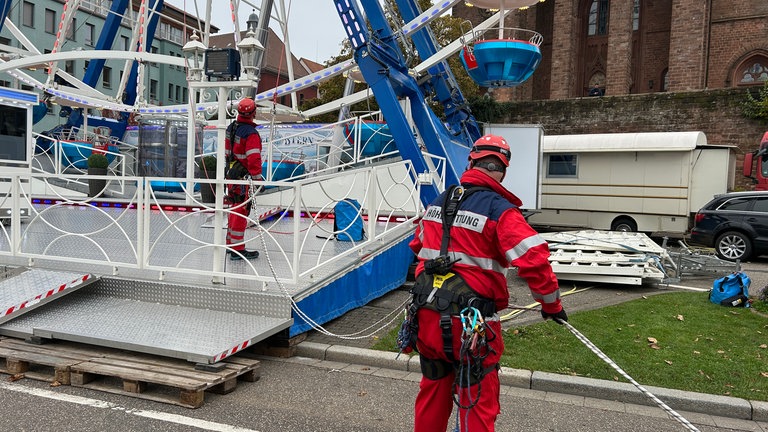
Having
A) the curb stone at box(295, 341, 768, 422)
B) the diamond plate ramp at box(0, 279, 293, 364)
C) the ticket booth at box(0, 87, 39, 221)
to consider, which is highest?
the ticket booth at box(0, 87, 39, 221)

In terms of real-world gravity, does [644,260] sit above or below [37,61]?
below

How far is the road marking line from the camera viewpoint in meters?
4.47

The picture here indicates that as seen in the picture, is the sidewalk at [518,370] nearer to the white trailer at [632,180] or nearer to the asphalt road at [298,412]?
the asphalt road at [298,412]

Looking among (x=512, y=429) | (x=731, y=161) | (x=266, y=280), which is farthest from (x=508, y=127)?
(x=512, y=429)

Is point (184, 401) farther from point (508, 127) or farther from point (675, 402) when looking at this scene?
point (508, 127)

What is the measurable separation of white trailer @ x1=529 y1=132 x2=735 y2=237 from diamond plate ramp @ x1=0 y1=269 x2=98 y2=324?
12.9 m

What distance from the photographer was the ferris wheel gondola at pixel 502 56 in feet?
29.1

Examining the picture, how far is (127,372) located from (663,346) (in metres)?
5.34

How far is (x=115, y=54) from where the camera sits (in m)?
9.13

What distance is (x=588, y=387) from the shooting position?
17.4 feet

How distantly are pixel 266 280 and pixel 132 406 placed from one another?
1.80m

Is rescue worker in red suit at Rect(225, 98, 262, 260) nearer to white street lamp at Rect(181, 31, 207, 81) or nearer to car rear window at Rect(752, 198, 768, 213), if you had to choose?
white street lamp at Rect(181, 31, 207, 81)

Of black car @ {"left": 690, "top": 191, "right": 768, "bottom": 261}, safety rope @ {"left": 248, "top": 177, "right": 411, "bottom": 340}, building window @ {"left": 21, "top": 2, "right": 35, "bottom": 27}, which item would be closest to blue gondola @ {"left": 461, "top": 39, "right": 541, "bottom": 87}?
safety rope @ {"left": 248, "top": 177, "right": 411, "bottom": 340}

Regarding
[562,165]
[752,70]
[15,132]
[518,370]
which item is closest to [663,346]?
[518,370]
